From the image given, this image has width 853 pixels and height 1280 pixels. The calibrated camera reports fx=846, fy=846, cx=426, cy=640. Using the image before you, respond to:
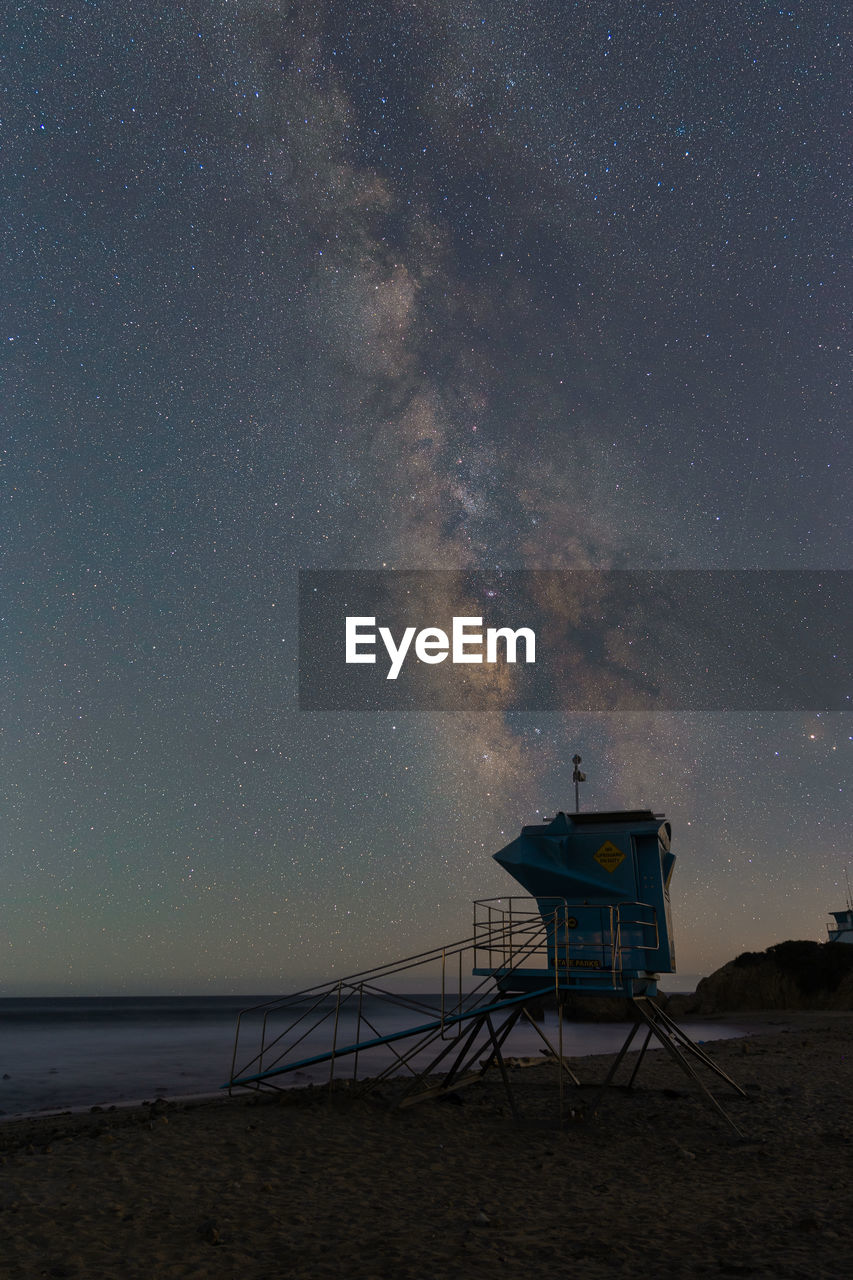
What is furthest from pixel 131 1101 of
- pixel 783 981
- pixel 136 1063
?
pixel 783 981

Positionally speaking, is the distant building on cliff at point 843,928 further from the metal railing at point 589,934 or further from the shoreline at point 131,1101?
the metal railing at point 589,934

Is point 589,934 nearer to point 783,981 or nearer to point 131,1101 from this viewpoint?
point 131,1101

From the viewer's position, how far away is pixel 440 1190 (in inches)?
477

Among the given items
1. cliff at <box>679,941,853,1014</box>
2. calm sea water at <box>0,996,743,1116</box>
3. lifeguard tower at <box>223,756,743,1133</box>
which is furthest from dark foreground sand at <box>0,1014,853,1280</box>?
cliff at <box>679,941,853,1014</box>

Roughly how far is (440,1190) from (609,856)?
7.86 m

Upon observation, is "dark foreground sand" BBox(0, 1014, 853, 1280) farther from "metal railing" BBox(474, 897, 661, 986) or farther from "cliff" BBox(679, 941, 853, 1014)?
"cliff" BBox(679, 941, 853, 1014)

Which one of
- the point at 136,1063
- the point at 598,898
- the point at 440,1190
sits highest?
the point at 598,898

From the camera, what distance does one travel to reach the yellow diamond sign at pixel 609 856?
1812 centimetres

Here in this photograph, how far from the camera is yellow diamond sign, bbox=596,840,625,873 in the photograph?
1812 centimetres

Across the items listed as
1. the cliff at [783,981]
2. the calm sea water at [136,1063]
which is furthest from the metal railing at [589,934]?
the cliff at [783,981]

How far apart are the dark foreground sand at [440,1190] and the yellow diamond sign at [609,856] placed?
484cm

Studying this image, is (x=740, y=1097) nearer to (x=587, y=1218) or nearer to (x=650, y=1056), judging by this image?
(x=587, y=1218)

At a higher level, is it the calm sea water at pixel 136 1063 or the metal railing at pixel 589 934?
the metal railing at pixel 589 934

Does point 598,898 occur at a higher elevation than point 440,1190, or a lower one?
higher
